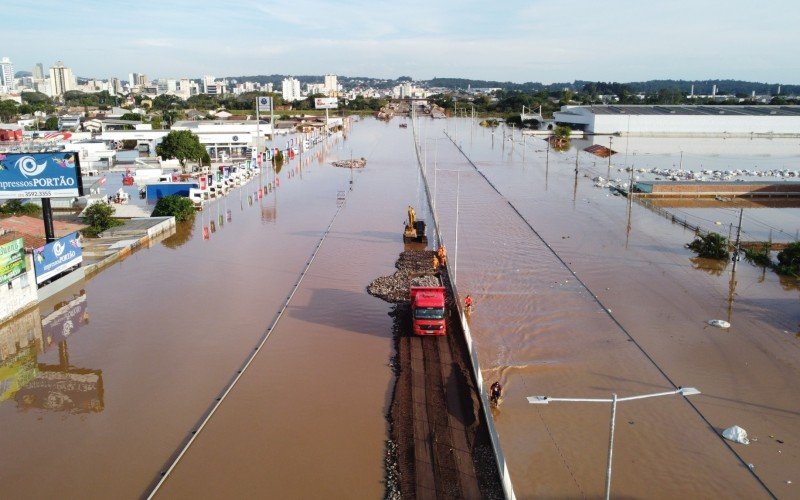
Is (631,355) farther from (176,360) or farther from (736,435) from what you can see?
(176,360)

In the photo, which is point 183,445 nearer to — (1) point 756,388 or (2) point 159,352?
(2) point 159,352

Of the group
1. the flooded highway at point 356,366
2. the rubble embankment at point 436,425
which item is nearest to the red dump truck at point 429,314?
the rubble embankment at point 436,425

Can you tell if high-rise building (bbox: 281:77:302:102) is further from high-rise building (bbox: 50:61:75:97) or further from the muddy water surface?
the muddy water surface

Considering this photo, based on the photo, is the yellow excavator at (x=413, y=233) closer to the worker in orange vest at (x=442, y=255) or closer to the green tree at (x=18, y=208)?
the worker in orange vest at (x=442, y=255)

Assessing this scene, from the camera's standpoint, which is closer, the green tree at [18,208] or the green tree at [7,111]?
the green tree at [18,208]

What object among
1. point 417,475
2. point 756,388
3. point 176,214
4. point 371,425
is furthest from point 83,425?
point 176,214

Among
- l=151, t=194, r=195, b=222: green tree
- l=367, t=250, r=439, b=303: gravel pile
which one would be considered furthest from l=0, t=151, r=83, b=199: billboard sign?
l=367, t=250, r=439, b=303: gravel pile

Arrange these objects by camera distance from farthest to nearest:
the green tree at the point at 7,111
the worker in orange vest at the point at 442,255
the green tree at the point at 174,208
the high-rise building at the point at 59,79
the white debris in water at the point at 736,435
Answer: the high-rise building at the point at 59,79 → the green tree at the point at 7,111 → the green tree at the point at 174,208 → the worker in orange vest at the point at 442,255 → the white debris in water at the point at 736,435

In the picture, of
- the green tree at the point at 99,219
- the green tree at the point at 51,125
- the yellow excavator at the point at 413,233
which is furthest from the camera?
the green tree at the point at 51,125
